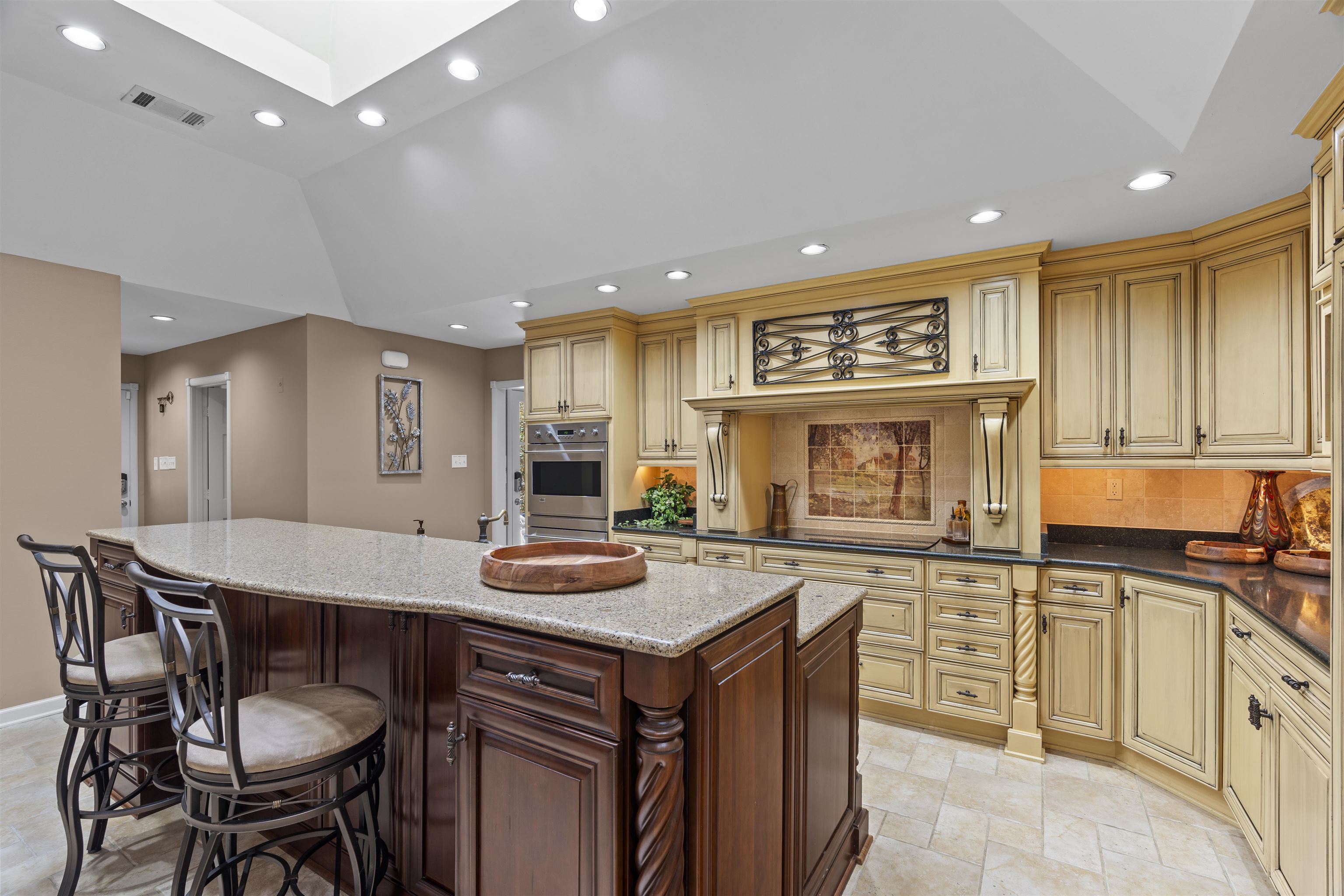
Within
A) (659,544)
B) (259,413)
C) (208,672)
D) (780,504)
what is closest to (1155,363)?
(780,504)

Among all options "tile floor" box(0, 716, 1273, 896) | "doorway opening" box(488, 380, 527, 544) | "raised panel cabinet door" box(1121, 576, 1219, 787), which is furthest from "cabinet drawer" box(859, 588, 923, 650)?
"doorway opening" box(488, 380, 527, 544)

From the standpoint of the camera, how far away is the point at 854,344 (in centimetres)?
342

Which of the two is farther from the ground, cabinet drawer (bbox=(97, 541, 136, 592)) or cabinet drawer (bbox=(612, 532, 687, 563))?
cabinet drawer (bbox=(97, 541, 136, 592))

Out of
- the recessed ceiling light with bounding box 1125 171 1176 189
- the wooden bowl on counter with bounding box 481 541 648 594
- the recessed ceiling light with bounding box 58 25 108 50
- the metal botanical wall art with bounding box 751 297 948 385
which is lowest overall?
the wooden bowl on counter with bounding box 481 541 648 594

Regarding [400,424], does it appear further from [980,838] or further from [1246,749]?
[1246,749]

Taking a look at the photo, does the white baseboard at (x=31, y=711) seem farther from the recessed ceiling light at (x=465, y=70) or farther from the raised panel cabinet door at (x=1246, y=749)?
the raised panel cabinet door at (x=1246, y=749)

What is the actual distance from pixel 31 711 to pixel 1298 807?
Answer: 5.69 metres

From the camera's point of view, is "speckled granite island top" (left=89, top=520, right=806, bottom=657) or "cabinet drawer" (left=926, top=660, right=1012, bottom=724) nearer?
"speckled granite island top" (left=89, top=520, right=806, bottom=657)

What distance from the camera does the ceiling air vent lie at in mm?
2744

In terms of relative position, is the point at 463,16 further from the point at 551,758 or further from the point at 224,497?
the point at 224,497

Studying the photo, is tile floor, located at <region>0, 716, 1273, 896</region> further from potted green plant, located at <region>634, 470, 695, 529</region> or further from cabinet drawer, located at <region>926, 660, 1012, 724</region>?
potted green plant, located at <region>634, 470, 695, 529</region>

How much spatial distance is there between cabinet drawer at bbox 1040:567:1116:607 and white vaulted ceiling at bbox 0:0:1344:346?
5.27ft

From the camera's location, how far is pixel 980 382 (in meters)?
3.01

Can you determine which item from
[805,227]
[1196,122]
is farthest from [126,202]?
[1196,122]
